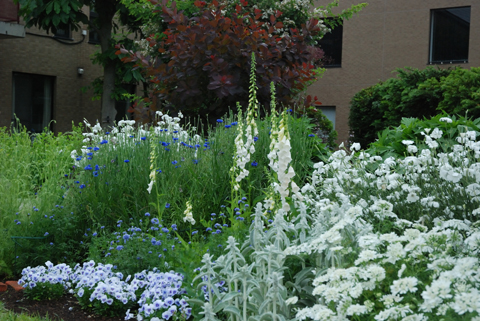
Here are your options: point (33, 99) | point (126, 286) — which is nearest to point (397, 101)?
point (126, 286)

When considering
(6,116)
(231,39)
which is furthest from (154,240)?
(6,116)

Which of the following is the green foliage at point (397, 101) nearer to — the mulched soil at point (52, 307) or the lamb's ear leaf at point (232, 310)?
the mulched soil at point (52, 307)

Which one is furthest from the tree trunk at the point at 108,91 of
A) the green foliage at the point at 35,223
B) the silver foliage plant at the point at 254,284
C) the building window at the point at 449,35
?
the silver foliage plant at the point at 254,284

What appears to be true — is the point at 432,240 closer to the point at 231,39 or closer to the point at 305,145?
the point at 305,145

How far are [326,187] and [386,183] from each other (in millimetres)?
544

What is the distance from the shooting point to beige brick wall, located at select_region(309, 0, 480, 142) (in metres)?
17.2

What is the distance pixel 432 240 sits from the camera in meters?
2.42

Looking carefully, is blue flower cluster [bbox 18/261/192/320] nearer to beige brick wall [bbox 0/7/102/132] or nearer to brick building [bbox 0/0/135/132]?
brick building [bbox 0/0/135/132]

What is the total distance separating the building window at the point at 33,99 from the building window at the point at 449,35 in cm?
1314

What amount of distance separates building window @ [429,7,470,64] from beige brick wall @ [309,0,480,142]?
22cm

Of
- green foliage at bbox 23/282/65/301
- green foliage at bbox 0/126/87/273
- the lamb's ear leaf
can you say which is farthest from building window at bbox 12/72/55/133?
the lamb's ear leaf

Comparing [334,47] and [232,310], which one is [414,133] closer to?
[232,310]

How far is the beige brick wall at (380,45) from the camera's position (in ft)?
56.4

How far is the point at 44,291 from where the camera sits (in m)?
3.83
